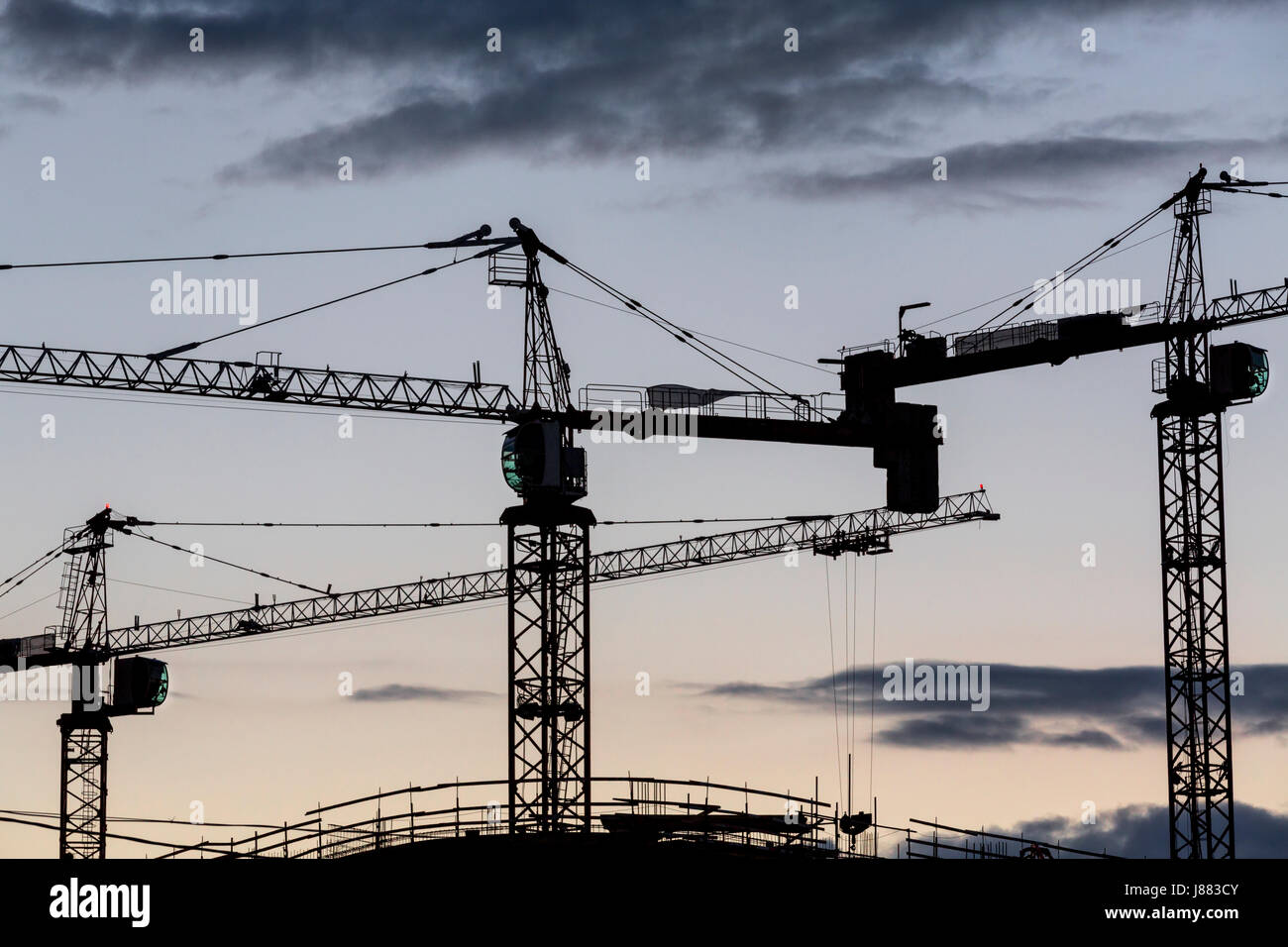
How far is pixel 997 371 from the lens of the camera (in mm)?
127000

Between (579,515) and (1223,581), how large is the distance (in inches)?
1326
